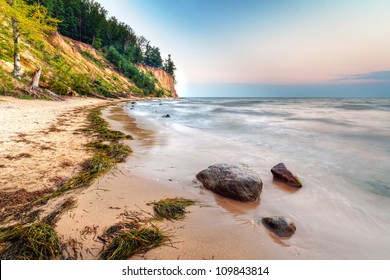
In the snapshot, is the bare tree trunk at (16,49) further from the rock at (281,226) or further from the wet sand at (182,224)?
the rock at (281,226)

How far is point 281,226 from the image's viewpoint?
2.25m

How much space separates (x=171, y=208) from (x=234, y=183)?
107 cm

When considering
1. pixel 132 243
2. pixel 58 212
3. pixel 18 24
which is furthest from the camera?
pixel 18 24

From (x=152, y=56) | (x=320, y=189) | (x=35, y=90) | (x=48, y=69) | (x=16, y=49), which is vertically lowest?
(x=320, y=189)

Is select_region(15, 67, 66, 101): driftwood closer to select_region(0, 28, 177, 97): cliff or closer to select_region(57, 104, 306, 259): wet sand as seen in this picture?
select_region(0, 28, 177, 97): cliff

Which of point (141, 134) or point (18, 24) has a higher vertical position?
point (18, 24)

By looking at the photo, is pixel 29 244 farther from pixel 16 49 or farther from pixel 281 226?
pixel 16 49

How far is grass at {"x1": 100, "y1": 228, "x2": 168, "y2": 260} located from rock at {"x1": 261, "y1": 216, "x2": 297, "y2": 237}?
127cm

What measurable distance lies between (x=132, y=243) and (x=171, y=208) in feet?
2.42

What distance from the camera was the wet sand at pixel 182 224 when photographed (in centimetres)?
185

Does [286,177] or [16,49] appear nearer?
[286,177]

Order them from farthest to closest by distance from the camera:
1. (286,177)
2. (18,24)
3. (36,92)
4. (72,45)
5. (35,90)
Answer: (72,45) < (18,24) < (35,90) < (36,92) < (286,177)

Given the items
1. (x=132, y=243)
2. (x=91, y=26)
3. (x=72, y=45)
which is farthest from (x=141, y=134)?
(x=91, y=26)

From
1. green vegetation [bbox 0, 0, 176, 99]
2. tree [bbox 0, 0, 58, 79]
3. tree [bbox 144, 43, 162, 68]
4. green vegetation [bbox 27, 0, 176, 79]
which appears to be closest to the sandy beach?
green vegetation [bbox 0, 0, 176, 99]
